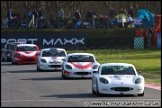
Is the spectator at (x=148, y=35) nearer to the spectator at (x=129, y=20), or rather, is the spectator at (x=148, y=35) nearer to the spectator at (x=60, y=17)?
the spectator at (x=129, y=20)

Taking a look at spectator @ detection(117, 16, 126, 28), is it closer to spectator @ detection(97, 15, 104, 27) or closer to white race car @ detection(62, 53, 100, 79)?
spectator @ detection(97, 15, 104, 27)

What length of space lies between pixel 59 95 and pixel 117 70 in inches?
88.8

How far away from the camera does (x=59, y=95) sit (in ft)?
65.6

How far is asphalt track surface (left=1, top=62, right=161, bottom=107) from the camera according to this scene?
17.1m

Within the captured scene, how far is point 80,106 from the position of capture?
1628cm

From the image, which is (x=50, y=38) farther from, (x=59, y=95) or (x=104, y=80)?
(x=104, y=80)

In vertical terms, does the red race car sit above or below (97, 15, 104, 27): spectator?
below

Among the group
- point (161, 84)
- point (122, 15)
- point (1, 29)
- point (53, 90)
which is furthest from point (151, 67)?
point (1, 29)

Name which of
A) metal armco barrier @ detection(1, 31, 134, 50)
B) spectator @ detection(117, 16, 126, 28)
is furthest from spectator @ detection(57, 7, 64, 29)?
spectator @ detection(117, 16, 126, 28)

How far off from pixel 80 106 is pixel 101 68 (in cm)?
470

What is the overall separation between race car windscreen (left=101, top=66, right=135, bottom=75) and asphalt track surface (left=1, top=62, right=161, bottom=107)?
93 centimetres

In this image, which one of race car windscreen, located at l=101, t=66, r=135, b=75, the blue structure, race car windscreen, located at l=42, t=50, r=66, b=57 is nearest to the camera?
race car windscreen, located at l=101, t=66, r=135, b=75

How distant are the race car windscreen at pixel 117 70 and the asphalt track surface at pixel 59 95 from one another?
93 centimetres

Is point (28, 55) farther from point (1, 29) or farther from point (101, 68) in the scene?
point (101, 68)
